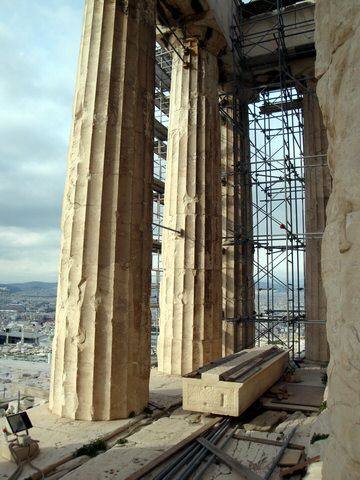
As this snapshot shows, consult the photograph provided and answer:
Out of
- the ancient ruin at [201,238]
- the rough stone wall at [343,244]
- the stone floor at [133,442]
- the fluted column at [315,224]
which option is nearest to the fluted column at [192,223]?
the ancient ruin at [201,238]

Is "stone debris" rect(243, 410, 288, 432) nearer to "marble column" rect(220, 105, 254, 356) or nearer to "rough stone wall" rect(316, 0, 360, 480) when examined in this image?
"rough stone wall" rect(316, 0, 360, 480)

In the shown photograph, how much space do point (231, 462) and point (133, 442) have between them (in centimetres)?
195

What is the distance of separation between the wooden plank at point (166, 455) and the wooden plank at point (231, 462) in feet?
0.77

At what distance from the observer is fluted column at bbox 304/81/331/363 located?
1781cm

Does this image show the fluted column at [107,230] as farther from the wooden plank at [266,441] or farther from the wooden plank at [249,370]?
the wooden plank at [266,441]

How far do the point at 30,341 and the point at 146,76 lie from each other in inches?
2478

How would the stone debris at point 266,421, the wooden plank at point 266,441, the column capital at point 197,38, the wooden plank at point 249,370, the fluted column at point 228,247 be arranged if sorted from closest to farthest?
the wooden plank at point 266,441 → the stone debris at point 266,421 → the wooden plank at point 249,370 → the column capital at point 197,38 → the fluted column at point 228,247

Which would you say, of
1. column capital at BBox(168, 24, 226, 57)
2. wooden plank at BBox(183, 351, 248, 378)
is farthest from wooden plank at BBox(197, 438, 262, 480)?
column capital at BBox(168, 24, 226, 57)

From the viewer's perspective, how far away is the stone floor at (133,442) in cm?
646

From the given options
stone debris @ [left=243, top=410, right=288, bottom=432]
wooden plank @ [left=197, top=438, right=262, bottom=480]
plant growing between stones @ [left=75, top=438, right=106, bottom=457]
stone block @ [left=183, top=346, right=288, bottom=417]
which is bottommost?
plant growing between stones @ [left=75, top=438, right=106, bottom=457]

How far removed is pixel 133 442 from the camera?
7.72 metres

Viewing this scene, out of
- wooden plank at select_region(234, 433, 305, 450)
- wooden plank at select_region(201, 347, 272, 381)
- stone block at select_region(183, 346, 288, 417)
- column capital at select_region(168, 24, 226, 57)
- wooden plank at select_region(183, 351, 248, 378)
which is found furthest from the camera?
column capital at select_region(168, 24, 226, 57)

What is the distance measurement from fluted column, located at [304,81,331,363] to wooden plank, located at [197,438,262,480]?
11437 mm

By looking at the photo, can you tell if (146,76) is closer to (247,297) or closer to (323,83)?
(323,83)
